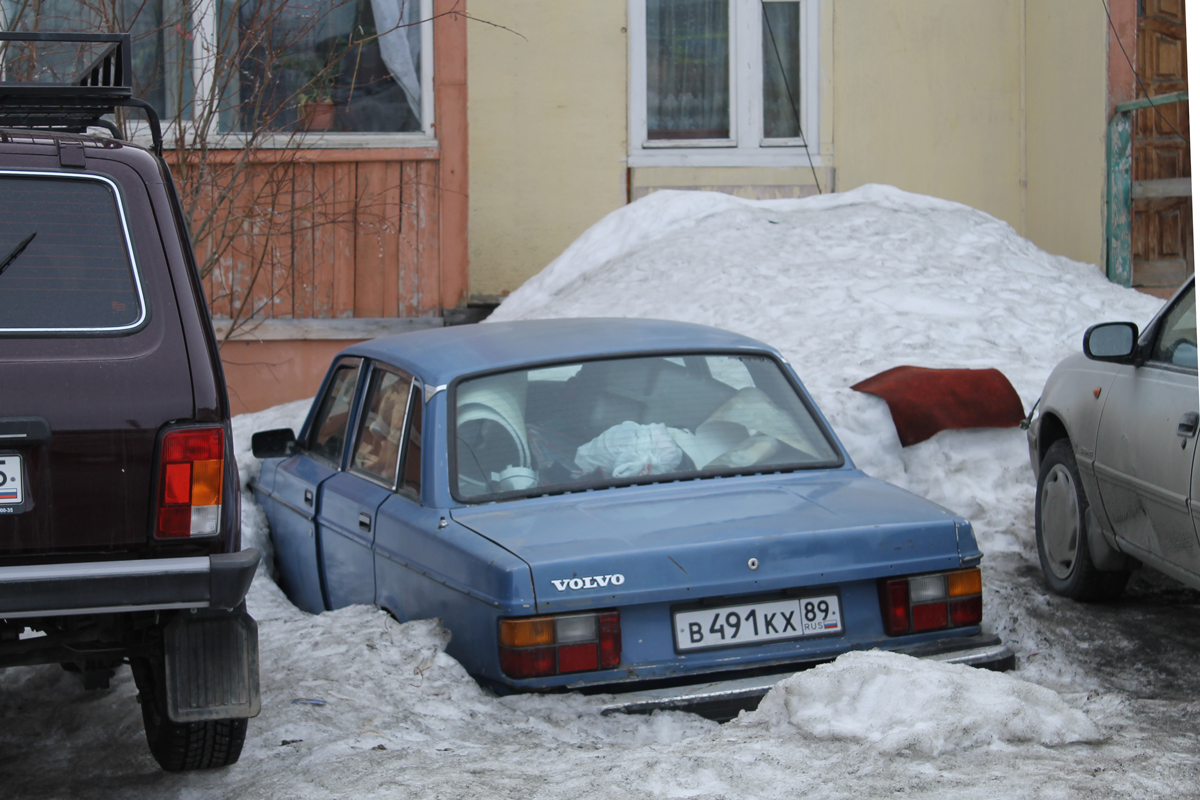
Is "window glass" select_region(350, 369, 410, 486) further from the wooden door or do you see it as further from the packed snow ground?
the wooden door

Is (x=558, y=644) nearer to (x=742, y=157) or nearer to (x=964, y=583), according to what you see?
(x=964, y=583)

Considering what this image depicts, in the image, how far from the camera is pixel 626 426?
4.57 m

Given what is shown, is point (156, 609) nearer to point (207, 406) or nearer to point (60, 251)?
point (207, 406)

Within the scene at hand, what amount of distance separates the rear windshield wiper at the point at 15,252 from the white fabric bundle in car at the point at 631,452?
1900 mm

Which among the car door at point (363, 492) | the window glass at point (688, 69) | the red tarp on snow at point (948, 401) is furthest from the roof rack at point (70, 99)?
the window glass at point (688, 69)

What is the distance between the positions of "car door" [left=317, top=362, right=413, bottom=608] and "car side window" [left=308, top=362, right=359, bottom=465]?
19 centimetres

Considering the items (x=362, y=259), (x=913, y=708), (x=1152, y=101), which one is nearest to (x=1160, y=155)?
(x=1152, y=101)

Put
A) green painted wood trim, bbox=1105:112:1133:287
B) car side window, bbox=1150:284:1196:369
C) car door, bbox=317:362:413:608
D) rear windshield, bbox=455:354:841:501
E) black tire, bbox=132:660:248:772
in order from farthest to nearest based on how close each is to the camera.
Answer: green painted wood trim, bbox=1105:112:1133:287 < car side window, bbox=1150:284:1196:369 < car door, bbox=317:362:413:608 < rear windshield, bbox=455:354:841:501 < black tire, bbox=132:660:248:772

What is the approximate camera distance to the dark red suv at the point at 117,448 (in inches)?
125

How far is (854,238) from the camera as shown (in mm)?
10078

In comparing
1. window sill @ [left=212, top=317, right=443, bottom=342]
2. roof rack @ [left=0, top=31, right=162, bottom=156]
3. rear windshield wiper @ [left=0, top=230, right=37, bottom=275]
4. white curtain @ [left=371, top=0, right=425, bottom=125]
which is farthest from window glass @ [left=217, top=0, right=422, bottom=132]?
rear windshield wiper @ [left=0, top=230, right=37, bottom=275]

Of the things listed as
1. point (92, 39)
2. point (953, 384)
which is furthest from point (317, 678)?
point (953, 384)

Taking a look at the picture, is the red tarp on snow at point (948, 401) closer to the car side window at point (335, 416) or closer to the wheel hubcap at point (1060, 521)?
the wheel hubcap at point (1060, 521)

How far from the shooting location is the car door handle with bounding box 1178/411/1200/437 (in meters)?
4.51
